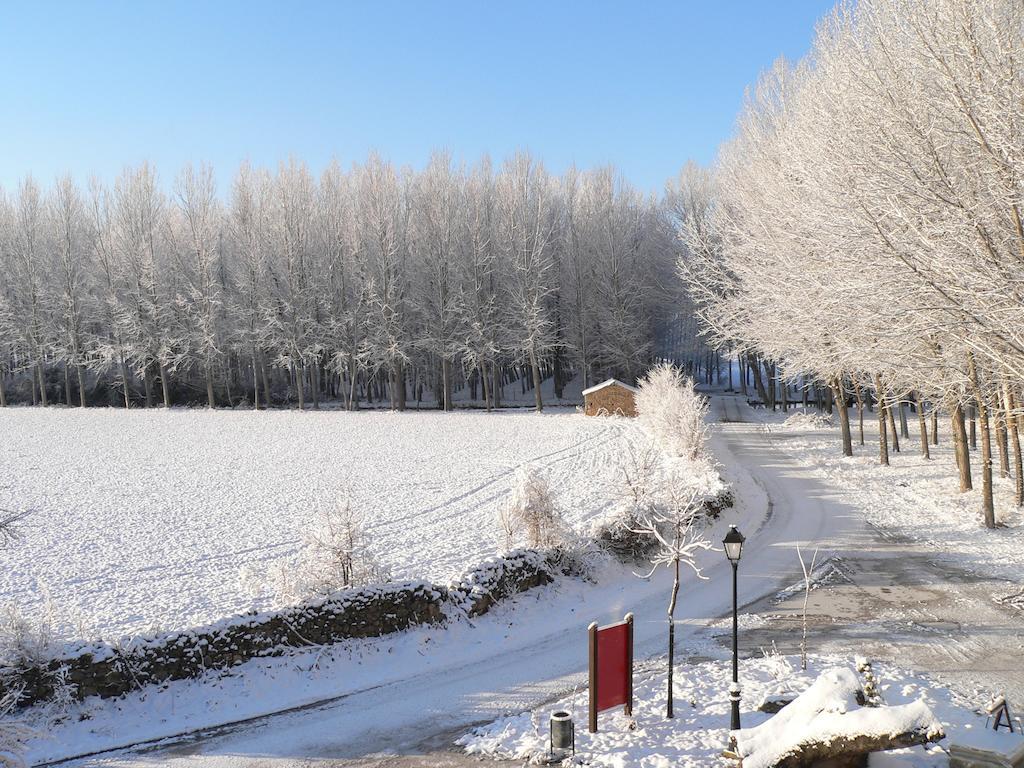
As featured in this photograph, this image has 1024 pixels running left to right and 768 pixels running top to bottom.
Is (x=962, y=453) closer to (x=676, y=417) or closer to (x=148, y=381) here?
(x=676, y=417)

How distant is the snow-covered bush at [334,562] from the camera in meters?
12.0

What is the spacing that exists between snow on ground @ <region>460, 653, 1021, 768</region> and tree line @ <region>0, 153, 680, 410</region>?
34.7m

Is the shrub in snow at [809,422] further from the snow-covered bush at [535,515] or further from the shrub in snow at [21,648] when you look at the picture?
the shrub in snow at [21,648]

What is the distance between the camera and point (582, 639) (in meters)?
12.4

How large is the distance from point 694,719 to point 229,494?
16264 millimetres

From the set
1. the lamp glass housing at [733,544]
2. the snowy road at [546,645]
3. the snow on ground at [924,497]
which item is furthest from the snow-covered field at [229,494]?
the snow on ground at [924,497]

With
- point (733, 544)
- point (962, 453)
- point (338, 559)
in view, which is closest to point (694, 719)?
point (733, 544)

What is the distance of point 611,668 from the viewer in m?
9.19

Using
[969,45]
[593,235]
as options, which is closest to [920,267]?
[969,45]

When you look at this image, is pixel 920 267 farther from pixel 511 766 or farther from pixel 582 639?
pixel 511 766

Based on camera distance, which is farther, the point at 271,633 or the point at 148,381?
the point at 148,381

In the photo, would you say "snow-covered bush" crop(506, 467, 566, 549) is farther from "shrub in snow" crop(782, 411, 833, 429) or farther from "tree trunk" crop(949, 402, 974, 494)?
"shrub in snow" crop(782, 411, 833, 429)

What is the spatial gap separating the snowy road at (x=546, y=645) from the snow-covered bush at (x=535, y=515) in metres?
1.17

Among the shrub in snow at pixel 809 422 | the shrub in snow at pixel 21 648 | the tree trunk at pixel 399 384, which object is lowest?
the shrub in snow at pixel 21 648
